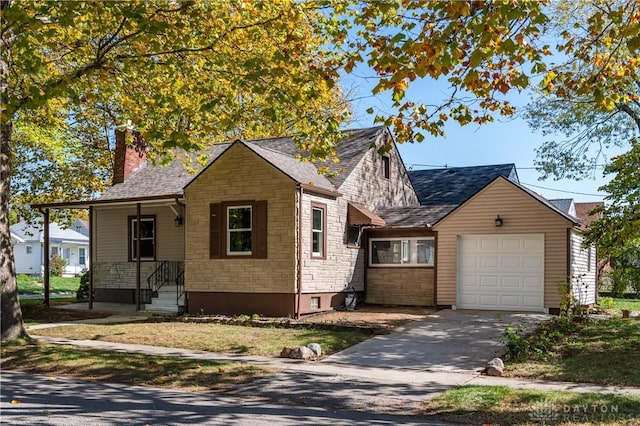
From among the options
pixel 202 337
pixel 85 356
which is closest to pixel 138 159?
pixel 202 337

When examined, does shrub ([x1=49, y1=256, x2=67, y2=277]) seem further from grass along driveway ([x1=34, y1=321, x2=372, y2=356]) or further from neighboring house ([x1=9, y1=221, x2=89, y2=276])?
grass along driveway ([x1=34, y1=321, x2=372, y2=356])

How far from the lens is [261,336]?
1338 cm

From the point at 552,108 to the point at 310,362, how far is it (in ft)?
54.8

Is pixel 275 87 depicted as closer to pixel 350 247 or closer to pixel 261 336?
pixel 261 336

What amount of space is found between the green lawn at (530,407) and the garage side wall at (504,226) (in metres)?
9.23

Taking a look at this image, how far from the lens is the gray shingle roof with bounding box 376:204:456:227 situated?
1930 cm

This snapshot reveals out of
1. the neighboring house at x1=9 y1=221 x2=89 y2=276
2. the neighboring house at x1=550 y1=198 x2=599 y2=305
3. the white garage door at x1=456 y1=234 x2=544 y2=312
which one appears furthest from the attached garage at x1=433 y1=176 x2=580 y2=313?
the neighboring house at x1=9 y1=221 x2=89 y2=276

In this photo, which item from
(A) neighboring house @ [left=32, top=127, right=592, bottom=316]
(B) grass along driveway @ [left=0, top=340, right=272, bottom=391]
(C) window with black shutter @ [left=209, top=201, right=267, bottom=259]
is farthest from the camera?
(C) window with black shutter @ [left=209, top=201, right=267, bottom=259]

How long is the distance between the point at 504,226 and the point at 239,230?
7.76m

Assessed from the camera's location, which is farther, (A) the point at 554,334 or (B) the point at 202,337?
(B) the point at 202,337

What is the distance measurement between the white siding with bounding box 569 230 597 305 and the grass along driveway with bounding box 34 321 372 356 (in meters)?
7.20

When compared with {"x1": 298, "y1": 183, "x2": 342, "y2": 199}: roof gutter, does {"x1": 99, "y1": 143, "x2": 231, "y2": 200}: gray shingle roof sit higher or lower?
higher

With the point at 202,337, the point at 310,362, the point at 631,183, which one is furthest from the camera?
the point at 202,337

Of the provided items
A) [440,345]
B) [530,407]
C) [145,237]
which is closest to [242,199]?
[145,237]
